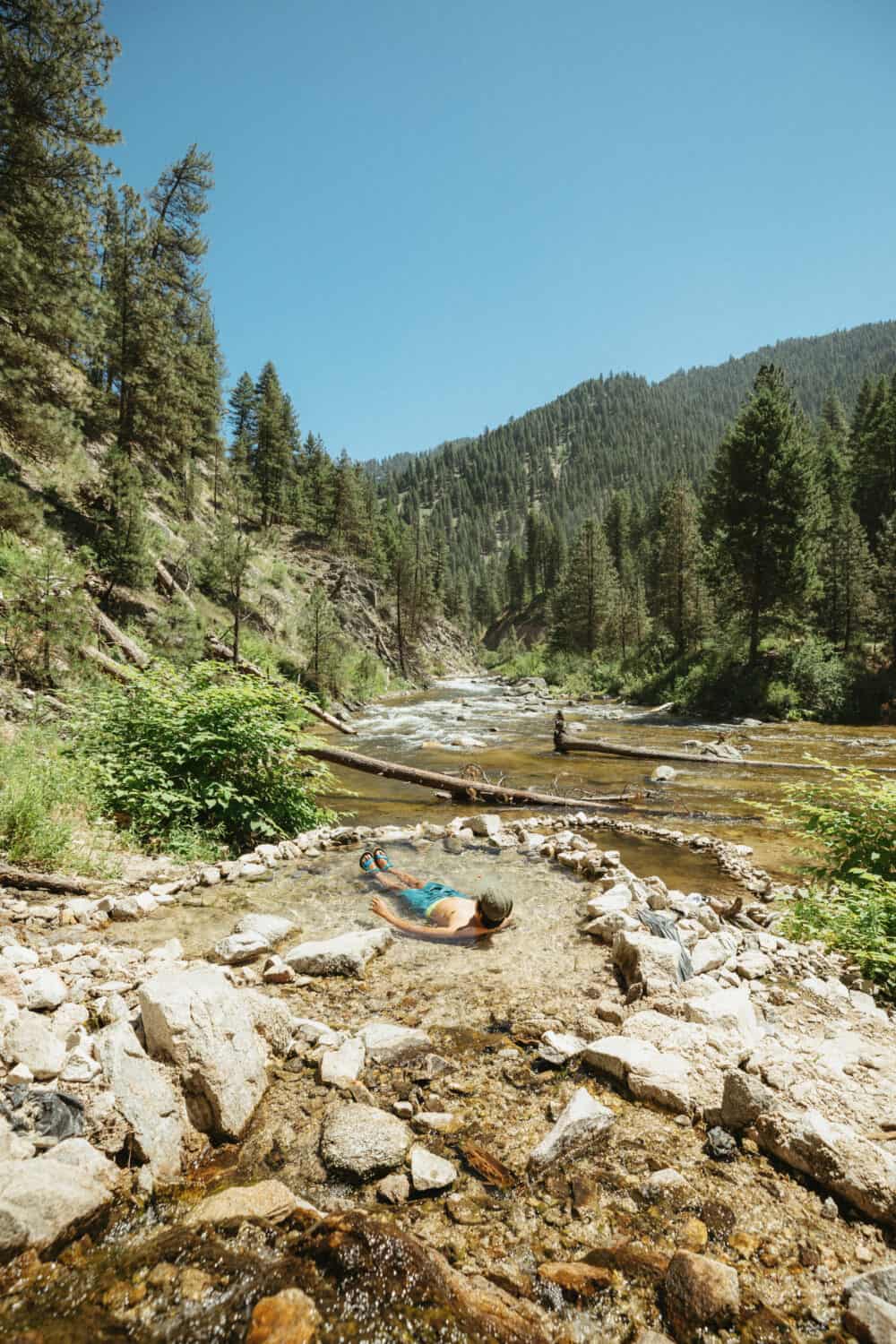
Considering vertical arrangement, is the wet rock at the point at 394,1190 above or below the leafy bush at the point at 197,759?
below

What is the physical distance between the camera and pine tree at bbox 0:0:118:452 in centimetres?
1176

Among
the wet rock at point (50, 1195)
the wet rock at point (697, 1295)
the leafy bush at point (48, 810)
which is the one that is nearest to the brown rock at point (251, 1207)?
the wet rock at point (50, 1195)

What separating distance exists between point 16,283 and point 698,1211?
687 inches

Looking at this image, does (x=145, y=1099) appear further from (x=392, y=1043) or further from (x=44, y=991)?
(x=392, y=1043)

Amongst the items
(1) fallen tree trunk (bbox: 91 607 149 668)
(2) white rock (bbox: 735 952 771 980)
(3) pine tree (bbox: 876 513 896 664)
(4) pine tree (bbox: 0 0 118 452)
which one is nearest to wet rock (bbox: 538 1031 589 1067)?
(2) white rock (bbox: 735 952 771 980)

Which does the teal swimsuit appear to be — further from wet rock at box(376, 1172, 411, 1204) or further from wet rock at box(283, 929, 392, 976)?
wet rock at box(376, 1172, 411, 1204)

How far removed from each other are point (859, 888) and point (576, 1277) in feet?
14.4

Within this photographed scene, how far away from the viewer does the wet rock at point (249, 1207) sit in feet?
6.77

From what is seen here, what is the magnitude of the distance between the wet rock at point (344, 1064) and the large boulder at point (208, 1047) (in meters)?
0.32

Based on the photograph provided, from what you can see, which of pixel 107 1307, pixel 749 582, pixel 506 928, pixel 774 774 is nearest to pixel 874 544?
pixel 749 582

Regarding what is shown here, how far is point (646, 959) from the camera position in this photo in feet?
13.6

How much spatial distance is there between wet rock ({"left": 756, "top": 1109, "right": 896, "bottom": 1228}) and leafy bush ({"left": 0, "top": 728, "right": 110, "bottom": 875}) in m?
5.68

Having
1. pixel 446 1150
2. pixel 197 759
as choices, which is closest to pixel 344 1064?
pixel 446 1150

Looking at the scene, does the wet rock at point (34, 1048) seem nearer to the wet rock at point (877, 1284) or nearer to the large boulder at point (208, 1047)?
the large boulder at point (208, 1047)
